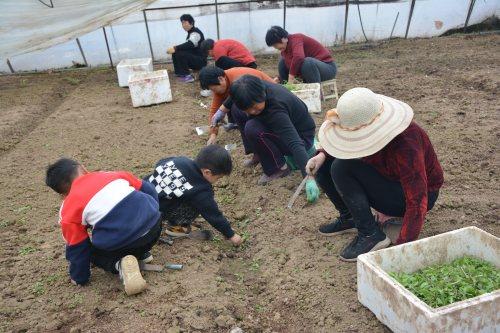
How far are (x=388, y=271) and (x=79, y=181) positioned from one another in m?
1.80

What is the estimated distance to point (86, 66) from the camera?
31.0 ft

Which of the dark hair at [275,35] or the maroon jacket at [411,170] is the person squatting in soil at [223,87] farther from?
the maroon jacket at [411,170]

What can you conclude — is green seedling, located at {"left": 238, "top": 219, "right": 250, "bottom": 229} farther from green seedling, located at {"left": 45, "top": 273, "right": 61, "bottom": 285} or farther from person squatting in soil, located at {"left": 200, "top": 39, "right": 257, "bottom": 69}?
Result: person squatting in soil, located at {"left": 200, "top": 39, "right": 257, "bottom": 69}

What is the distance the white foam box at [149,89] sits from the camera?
6.59 metres

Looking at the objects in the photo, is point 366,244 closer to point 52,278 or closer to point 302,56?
point 52,278

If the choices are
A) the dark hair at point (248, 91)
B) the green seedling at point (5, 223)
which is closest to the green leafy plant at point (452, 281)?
the dark hair at point (248, 91)

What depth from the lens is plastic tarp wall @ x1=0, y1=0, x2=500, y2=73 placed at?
9180mm

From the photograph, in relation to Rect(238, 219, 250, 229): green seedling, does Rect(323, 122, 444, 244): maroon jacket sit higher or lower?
higher

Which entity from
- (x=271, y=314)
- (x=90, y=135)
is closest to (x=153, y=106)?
(x=90, y=135)

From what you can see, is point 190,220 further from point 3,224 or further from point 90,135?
point 90,135

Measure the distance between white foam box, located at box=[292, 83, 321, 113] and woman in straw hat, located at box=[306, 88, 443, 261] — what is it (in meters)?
2.79

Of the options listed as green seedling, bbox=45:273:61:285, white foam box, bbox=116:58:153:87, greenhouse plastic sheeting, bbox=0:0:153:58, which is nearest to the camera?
green seedling, bbox=45:273:61:285

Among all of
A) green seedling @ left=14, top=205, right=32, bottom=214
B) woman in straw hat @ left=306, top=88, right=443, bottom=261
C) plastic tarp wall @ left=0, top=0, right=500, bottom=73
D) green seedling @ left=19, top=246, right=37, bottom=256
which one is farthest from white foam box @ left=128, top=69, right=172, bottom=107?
woman in straw hat @ left=306, top=88, right=443, bottom=261

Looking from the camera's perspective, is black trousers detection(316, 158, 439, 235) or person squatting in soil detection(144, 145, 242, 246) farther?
person squatting in soil detection(144, 145, 242, 246)
